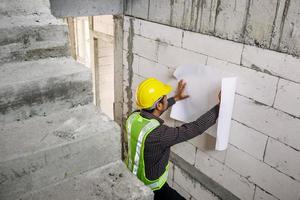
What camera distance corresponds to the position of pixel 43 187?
67.9 inches

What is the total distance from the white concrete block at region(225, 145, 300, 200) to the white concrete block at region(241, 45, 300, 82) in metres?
0.91

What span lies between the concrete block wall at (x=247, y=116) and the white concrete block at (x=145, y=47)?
13 mm

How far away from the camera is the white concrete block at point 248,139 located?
267cm

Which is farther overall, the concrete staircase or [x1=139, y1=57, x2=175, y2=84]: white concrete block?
[x1=139, y1=57, x2=175, y2=84]: white concrete block

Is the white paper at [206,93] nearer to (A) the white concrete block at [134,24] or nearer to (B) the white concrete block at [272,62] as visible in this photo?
(B) the white concrete block at [272,62]

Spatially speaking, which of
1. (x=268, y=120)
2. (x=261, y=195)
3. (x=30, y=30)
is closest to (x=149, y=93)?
(x=268, y=120)

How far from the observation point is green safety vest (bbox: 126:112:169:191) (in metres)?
2.80

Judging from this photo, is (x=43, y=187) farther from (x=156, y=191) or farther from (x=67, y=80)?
(x=156, y=191)

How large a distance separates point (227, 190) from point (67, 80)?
86.9 inches

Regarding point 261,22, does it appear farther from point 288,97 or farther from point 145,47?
point 145,47

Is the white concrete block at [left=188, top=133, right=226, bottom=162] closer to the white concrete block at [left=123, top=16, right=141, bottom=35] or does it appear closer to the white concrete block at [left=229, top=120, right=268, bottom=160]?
the white concrete block at [left=229, top=120, right=268, bottom=160]

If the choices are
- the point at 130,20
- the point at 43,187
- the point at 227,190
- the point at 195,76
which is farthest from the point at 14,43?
the point at 227,190

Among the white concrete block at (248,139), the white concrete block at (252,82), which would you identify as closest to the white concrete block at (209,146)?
the white concrete block at (248,139)

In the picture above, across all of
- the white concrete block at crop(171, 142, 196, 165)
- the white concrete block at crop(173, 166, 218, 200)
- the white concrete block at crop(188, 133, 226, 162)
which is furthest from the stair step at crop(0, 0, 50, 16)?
the white concrete block at crop(173, 166, 218, 200)
